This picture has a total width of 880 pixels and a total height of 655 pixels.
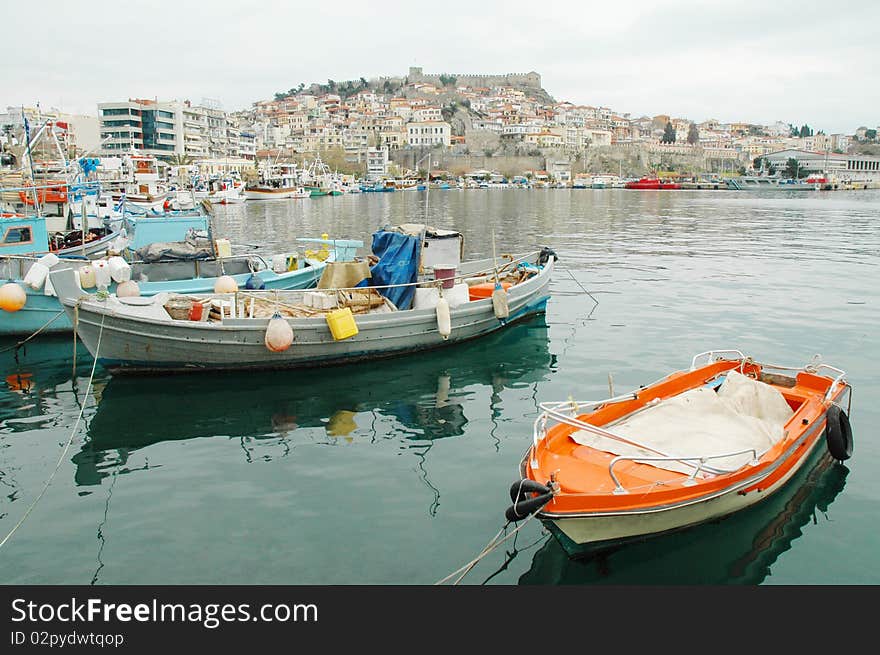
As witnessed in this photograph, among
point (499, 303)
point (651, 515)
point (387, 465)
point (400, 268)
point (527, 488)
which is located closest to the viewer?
point (527, 488)

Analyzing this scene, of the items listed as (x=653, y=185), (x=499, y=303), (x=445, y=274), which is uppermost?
(x=653, y=185)

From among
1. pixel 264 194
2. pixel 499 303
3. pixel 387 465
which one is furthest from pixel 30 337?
pixel 264 194

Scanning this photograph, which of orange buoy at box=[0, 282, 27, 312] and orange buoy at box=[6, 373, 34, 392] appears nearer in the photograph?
orange buoy at box=[6, 373, 34, 392]

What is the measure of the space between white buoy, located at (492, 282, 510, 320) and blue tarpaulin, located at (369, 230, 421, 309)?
188 centimetres

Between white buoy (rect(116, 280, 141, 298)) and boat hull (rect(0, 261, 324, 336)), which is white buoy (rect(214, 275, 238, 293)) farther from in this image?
white buoy (rect(116, 280, 141, 298))

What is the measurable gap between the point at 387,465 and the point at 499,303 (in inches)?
273

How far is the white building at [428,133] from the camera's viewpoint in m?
165

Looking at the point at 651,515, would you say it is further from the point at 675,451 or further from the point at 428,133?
the point at 428,133

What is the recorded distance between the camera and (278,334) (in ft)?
41.9

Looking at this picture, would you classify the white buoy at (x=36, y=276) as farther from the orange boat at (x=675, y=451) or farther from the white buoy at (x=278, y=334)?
the orange boat at (x=675, y=451)

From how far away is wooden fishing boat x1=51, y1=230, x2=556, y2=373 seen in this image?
12.9 meters

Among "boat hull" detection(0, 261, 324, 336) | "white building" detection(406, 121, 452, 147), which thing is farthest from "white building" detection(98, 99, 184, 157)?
"boat hull" detection(0, 261, 324, 336)

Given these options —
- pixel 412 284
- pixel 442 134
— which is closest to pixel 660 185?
pixel 442 134

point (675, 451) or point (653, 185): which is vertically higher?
point (653, 185)
